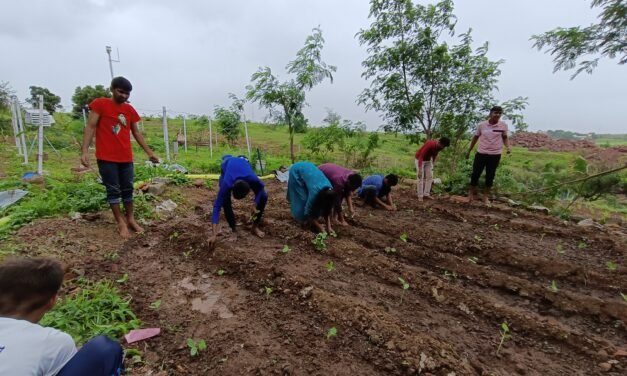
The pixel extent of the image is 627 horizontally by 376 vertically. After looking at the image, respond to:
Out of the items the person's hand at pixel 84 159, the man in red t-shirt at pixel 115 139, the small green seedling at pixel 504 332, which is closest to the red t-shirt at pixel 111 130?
the man in red t-shirt at pixel 115 139

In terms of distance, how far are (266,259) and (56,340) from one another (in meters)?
2.21

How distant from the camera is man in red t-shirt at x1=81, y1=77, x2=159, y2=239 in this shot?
3494 millimetres

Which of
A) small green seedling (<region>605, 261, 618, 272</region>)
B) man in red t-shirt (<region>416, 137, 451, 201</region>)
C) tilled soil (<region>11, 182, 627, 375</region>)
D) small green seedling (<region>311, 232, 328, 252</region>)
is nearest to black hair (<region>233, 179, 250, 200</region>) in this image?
tilled soil (<region>11, 182, 627, 375</region>)

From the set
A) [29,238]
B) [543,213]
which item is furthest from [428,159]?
[29,238]

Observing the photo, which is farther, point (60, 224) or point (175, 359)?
point (60, 224)

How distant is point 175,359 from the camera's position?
6.95 feet

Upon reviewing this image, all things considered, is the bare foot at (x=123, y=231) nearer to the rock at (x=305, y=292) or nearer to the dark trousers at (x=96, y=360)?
the rock at (x=305, y=292)

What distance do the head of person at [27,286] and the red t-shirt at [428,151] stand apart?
5393 millimetres

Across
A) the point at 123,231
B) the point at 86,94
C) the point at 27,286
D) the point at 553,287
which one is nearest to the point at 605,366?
the point at 553,287

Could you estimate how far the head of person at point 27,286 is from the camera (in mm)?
1326

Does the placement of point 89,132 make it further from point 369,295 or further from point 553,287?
point 553,287

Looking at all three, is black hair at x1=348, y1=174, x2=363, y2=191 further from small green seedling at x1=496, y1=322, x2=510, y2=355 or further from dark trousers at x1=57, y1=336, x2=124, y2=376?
dark trousers at x1=57, y1=336, x2=124, y2=376

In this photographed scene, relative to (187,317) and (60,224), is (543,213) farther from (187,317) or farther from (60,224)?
(60,224)

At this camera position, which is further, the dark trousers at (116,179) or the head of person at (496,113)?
the head of person at (496,113)
